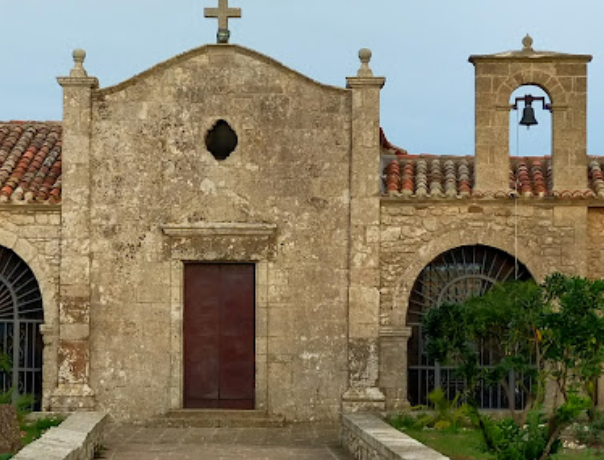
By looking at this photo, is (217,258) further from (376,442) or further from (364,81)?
→ (376,442)

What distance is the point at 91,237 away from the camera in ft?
61.9

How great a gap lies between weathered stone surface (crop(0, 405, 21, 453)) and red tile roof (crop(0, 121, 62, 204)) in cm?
513

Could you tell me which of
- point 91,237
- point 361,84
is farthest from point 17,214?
point 361,84

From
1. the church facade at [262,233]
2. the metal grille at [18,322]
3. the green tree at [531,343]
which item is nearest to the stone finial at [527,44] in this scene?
the church facade at [262,233]

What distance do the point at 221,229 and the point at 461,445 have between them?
17.5 ft

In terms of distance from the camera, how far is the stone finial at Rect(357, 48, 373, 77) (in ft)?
62.1

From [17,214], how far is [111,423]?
129 inches

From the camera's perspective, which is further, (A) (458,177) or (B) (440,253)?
(A) (458,177)

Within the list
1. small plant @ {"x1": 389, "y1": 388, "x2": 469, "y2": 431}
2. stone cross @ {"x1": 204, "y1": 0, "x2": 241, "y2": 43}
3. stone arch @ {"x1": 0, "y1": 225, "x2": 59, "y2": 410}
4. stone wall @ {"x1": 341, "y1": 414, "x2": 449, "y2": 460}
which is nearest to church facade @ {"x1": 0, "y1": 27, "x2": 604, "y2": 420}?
stone arch @ {"x1": 0, "y1": 225, "x2": 59, "y2": 410}

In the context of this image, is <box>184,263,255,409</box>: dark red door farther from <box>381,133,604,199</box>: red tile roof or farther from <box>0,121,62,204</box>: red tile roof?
<box>381,133,604,199</box>: red tile roof

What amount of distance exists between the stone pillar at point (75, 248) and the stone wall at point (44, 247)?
0.13 m

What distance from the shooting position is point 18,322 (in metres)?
19.1

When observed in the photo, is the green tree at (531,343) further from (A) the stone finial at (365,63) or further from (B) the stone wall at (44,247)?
(B) the stone wall at (44,247)

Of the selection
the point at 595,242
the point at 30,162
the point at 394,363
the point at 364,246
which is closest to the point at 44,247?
the point at 30,162
